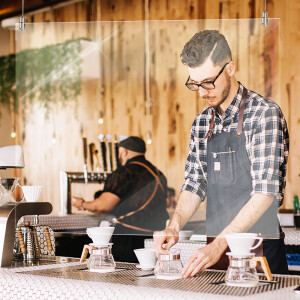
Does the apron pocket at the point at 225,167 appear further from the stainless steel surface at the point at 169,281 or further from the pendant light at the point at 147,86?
the pendant light at the point at 147,86

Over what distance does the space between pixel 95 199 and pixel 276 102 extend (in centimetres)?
167

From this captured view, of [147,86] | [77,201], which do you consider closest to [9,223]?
[77,201]

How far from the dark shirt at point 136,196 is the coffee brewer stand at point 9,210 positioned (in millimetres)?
1267

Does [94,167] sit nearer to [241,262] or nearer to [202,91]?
[202,91]

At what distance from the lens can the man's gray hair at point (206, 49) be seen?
3.32 m

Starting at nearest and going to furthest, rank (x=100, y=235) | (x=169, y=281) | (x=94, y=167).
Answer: (x=169, y=281)
(x=100, y=235)
(x=94, y=167)

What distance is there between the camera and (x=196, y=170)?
309 centimetres

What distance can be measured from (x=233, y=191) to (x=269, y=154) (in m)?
0.36

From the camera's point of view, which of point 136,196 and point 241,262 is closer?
point 241,262

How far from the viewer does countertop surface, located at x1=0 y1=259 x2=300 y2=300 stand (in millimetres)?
1912

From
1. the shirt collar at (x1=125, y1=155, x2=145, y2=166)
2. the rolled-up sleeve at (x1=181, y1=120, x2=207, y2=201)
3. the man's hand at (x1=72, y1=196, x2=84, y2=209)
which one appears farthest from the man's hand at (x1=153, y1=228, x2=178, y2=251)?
the man's hand at (x1=72, y1=196, x2=84, y2=209)

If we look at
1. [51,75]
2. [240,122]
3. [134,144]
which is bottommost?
[134,144]

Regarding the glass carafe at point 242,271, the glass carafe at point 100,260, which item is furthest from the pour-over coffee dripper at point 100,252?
the glass carafe at point 242,271

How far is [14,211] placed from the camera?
2789 millimetres
